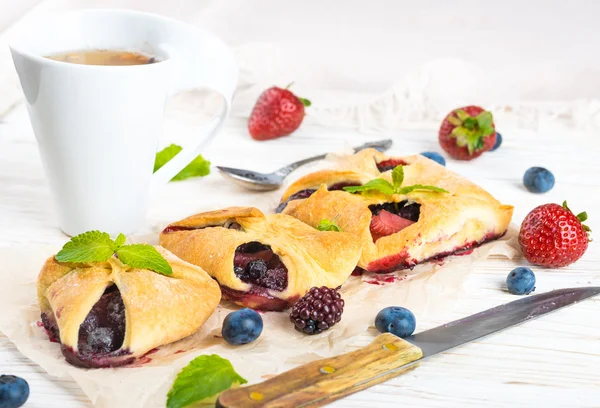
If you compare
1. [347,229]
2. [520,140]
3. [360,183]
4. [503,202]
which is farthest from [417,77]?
[347,229]

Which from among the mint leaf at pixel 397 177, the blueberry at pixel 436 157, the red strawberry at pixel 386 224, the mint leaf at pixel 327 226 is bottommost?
the mint leaf at pixel 327 226

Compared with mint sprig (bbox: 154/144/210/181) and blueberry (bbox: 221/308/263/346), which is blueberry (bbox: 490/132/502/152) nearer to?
mint sprig (bbox: 154/144/210/181)

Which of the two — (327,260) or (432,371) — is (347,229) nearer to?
(327,260)

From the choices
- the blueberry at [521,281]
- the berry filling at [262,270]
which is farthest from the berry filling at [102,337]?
the blueberry at [521,281]

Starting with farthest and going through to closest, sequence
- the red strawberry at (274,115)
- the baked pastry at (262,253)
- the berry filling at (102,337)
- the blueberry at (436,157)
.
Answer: the red strawberry at (274,115)
the blueberry at (436,157)
the baked pastry at (262,253)
the berry filling at (102,337)

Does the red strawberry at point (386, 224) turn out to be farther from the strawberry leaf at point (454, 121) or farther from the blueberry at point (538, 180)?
the strawberry leaf at point (454, 121)
